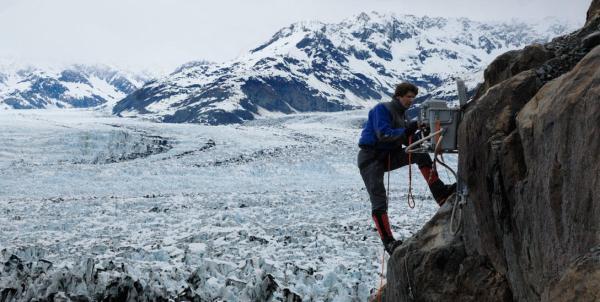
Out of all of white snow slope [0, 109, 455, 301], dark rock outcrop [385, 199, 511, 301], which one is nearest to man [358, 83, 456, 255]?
dark rock outcrop [385, 199, 511, 301]

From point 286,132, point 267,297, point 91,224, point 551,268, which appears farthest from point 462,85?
point 286,132

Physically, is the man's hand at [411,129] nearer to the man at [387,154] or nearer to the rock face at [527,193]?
the man at [387,154]

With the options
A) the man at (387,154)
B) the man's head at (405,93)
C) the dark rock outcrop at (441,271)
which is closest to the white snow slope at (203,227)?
the man at (387,154)

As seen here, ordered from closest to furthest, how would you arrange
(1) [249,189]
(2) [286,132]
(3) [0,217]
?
(3) [0,217] < (1) [249,189] < (2) [286,132]

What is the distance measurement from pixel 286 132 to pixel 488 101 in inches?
2342

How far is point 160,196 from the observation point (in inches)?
955

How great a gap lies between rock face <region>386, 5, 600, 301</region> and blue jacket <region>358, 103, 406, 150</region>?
1.00 m

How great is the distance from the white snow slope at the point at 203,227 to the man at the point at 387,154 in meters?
2.04

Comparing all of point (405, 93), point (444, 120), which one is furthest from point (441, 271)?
point (405, 93)

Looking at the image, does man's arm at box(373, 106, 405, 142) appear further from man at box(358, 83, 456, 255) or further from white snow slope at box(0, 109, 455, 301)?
white snow slope at box(0, 109, 455, 301)

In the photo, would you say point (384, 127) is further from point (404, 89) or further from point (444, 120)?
point (444, 120)

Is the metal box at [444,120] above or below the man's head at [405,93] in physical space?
below

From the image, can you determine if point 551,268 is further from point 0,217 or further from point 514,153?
point 0,217

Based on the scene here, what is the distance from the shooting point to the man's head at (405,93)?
22.4 ft
